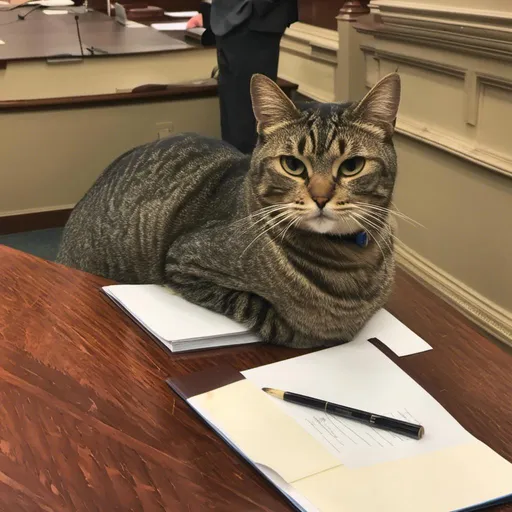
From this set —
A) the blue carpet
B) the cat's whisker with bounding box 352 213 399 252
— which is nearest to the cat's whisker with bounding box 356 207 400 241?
the cat's whisker with bounding box 352 213 399 252

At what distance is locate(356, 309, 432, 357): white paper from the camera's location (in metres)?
0.97

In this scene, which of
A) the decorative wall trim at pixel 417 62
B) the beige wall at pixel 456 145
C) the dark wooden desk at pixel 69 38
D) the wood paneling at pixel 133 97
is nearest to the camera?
the beige wall at pixel 456 145

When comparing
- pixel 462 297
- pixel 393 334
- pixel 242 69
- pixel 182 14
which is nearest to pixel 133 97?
pixel 242 69

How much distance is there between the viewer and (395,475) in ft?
2.31

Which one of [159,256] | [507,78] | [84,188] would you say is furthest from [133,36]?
[159,256]

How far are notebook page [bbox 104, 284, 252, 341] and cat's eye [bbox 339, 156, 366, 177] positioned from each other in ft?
0.91

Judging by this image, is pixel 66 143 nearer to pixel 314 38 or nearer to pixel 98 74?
pixel 98 74

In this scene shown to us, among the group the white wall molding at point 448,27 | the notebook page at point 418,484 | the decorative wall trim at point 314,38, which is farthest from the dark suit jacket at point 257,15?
the notebook page at point 418,484

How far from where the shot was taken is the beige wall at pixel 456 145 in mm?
1842

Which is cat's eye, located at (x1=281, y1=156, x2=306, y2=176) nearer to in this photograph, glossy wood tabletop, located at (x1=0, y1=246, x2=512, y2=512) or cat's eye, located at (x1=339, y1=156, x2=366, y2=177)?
cat's eye, located at (x1=339, y1=156, x2=366, y2=177)

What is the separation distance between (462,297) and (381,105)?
1266 mm

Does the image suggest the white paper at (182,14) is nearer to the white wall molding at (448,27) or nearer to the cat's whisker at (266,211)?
the white wall molding at (448,27)

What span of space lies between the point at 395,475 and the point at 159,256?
709 mm

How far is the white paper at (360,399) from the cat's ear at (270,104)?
0.37 meters
